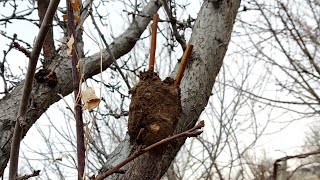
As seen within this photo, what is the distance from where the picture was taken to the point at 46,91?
2.55 m

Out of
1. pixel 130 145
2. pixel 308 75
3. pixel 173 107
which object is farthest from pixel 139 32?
pixel 308 75

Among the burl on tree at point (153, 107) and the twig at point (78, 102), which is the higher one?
the burl on tree at point (153, 107)

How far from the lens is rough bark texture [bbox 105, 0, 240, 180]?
1545 mm

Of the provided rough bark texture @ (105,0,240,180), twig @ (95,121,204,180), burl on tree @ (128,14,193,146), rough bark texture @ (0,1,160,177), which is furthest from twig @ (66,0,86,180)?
rough bark texture @ (0,1,160,177)

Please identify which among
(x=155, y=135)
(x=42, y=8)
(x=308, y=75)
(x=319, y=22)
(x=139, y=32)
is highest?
(x=319, y=22)

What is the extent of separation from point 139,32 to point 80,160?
2836 mm

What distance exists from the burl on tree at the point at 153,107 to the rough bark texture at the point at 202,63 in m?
0.25

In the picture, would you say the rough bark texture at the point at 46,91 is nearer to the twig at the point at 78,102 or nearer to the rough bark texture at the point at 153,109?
the rough bark texture at the point at 153,109

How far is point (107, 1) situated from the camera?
4.45m

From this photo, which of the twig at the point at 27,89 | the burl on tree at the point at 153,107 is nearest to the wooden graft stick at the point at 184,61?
the burl on tree at the point at 153,107

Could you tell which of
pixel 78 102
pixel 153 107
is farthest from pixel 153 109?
pixel 78 102

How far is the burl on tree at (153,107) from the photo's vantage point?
116cm

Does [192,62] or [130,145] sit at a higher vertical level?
[192,62]

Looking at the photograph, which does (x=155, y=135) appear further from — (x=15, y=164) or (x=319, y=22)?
(x=319, y=22)
